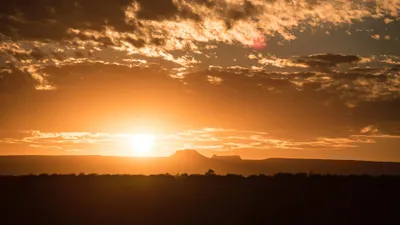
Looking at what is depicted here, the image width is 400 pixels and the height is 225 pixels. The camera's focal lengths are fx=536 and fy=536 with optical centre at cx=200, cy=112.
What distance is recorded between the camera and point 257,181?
1484 inches

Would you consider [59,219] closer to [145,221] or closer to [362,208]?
[145,221]

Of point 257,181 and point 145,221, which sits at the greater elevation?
point 257,181

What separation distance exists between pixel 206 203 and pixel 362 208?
8815 mm

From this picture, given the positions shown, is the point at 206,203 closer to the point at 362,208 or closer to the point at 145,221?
the point at 145,221

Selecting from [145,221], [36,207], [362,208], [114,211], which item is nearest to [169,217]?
[145,221]

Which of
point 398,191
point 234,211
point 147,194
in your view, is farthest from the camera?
point 398,191

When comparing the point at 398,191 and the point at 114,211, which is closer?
the point at 114,211

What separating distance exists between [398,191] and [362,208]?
242 inches

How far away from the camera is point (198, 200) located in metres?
31.4

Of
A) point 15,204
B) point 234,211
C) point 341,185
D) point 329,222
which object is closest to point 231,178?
point 341,185

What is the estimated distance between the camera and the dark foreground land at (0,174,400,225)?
2748 centimetres

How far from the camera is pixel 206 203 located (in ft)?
101

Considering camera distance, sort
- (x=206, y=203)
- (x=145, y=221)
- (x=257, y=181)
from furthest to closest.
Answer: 1. (x=257, y=181)
2. (x=206, y=203)
3. (x=145, y=221)

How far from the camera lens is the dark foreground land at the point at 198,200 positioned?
90.2ft
